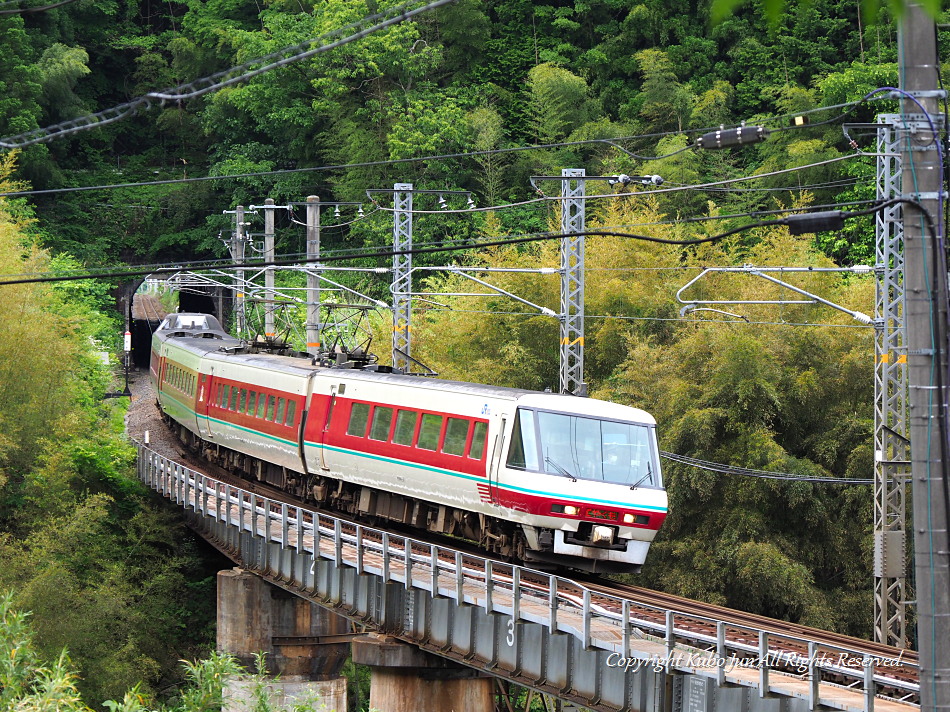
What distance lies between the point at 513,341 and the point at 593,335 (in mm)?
2354

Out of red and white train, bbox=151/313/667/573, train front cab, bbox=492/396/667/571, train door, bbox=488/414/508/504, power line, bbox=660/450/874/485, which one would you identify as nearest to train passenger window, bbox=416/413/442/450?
red and white train, bbox=151/313/667/573

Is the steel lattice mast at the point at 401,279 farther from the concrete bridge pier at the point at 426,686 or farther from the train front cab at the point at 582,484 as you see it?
the train front cab at the point at 582,484

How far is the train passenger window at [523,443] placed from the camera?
17125 millimetres

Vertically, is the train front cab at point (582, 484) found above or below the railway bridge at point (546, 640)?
above

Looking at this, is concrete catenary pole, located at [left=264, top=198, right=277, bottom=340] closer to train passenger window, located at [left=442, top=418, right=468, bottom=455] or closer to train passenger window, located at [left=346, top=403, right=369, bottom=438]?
train passenger window, located at [left=346, top=403, right=369, bottom=438]

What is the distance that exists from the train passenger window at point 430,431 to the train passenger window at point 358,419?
211 cm

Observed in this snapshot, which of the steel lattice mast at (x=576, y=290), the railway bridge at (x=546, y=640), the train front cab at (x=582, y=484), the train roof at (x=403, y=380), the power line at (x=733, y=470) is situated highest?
the steel lattice mast at (x=576, y=290)

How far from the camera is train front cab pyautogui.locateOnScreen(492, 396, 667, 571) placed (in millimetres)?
16875

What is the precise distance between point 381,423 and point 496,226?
88.1ft

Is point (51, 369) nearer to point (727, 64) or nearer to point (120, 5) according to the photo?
point (727, 64)

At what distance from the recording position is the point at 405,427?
66.5 ft

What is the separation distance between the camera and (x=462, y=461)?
1841 cm

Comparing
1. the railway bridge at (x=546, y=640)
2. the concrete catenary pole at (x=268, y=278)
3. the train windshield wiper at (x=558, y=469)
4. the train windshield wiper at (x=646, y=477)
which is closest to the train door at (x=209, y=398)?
the concrete catenary pole at (x=268, y=278)

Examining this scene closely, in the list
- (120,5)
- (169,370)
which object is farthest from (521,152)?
(120,5)
